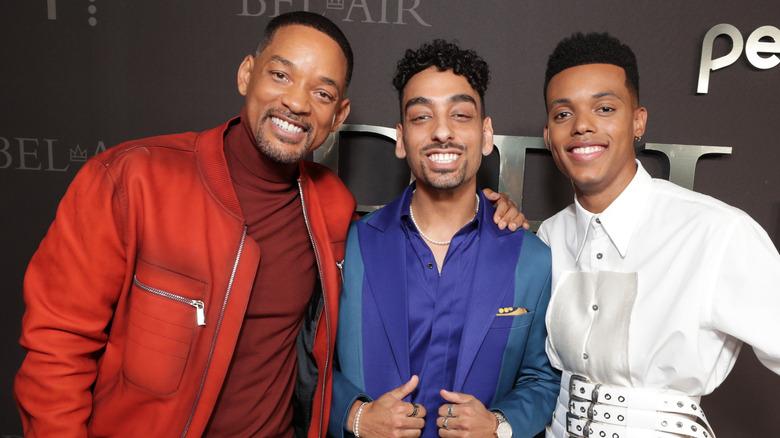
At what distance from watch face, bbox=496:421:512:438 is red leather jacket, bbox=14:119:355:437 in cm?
92

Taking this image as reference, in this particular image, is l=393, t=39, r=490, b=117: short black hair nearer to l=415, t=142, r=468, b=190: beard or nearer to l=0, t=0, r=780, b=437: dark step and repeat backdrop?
l=415, t=142, r=468, b=190: beard

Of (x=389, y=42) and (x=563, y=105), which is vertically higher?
(x=389, y=42)

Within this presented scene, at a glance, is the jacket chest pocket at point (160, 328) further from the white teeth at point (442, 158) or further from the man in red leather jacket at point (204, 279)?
the white teeth at point (442, 158)

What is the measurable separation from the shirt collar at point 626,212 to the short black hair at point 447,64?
2.20ft

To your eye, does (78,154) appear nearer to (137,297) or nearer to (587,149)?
(137,297)

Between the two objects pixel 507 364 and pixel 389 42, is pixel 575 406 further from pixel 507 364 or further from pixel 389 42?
pixel 389 42

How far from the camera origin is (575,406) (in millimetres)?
1519

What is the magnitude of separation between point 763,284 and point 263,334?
152 centimetres

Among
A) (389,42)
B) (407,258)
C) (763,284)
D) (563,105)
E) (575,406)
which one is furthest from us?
(389,42)

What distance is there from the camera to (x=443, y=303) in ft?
5.40

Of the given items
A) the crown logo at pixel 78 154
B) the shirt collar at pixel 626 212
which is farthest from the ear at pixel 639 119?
the crown logo at pixel 78 154

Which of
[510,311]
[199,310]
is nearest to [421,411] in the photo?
[510,311]

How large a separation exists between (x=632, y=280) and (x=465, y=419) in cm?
70

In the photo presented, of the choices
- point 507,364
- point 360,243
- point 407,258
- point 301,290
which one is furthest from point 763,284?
point 301,290
